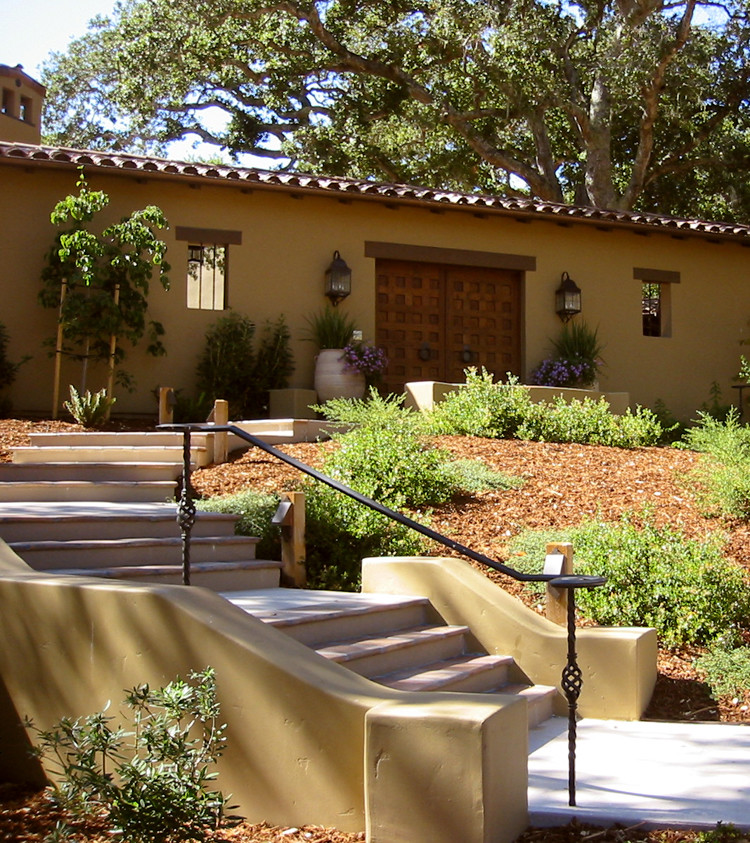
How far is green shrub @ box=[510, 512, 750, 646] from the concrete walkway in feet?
3.31

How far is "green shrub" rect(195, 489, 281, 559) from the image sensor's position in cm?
718

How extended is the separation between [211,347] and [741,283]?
9.09m

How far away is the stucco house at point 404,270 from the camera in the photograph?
12.4 meters

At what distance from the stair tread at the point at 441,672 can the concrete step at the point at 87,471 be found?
11.4ft

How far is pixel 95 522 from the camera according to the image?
21.4ft

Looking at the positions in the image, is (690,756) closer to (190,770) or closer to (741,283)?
(190,770)

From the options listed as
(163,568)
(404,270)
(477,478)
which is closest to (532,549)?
(477,478)

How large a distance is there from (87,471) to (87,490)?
0.49m

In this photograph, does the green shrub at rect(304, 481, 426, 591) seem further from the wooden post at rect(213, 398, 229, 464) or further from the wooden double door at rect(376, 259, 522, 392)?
the wooden double door at rect(376, 259, 522, 392)

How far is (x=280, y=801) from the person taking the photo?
397 centimetres

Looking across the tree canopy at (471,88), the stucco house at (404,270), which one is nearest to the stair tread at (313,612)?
the stucco house at (404,270)

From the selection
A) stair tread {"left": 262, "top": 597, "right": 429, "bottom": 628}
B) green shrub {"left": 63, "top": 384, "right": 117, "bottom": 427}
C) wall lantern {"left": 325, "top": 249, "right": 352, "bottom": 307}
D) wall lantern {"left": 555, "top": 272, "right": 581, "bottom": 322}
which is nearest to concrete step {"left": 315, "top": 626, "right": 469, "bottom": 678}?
stair tread {"left": 262, "top": 597, "right": 429, "bottom": 628}

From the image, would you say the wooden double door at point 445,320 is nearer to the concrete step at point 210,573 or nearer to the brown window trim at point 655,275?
the brown window trim at point 655,275

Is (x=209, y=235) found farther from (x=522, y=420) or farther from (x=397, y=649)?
(x=397, y=649)
